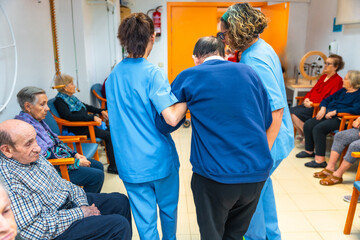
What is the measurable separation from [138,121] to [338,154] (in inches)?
101

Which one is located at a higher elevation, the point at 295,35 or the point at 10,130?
→ the point at 295,35

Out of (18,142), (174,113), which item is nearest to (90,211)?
(18,142)

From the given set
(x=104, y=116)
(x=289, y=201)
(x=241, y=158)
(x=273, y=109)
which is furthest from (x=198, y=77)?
(x=104, y=116)

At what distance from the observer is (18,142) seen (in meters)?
1.55

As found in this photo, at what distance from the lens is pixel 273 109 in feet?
5.01

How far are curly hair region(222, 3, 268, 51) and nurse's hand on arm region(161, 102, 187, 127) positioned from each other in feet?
1.50

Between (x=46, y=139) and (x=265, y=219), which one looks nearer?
(x=265, y=219)

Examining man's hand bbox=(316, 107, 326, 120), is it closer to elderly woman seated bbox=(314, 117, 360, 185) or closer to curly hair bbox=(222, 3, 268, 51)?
elderly woman seated bbox=(314, 117, 360, 185)

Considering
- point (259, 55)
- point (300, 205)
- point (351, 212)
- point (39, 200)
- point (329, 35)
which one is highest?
point (329, 35)

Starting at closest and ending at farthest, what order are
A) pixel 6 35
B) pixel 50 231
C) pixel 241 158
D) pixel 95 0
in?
pixel 241 158, pixel 50 231, pixel 6 35, pixel 95 0

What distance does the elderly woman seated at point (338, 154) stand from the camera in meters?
3.01

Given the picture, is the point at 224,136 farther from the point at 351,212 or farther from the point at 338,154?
the point at 338,154

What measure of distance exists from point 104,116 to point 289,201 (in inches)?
86.1

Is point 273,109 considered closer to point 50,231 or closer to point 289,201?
point 50,231
